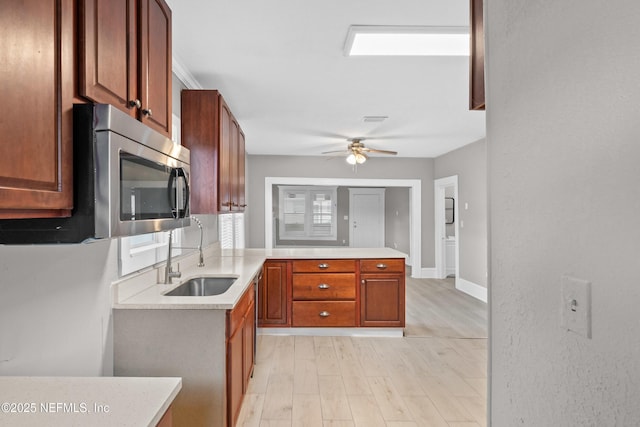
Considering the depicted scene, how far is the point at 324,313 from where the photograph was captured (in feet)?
13.0

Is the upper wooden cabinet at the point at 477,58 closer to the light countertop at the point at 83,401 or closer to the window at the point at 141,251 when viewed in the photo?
the light countertop at the point at 83,401

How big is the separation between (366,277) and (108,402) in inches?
123

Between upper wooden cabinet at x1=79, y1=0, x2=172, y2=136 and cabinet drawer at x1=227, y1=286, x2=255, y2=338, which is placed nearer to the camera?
upper wooden cabinet at x1=79, y1=0, x2=172, y2=136

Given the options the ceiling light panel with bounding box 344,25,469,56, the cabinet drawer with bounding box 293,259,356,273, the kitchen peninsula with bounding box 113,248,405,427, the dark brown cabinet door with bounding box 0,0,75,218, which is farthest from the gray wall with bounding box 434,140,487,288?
the dark brown cabinet door with bounding box 0,0,75,218

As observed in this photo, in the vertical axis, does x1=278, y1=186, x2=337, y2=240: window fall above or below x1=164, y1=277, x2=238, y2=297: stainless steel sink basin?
above

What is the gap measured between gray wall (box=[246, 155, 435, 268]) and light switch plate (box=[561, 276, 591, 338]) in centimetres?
629

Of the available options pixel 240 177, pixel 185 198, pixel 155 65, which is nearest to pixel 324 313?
pixel 240 177

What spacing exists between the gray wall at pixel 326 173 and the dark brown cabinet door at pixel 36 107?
6.03 m

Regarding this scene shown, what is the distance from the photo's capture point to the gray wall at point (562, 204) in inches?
28.4

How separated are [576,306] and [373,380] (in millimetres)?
2391

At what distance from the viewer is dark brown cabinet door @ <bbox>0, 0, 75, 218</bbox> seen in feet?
2.39

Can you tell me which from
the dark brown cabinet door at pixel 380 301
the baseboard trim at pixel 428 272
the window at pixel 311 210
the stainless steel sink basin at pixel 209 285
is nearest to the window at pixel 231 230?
the stainless steel sink basin at pixel 209 285

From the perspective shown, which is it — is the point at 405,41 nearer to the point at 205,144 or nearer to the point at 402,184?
the point at 205,144

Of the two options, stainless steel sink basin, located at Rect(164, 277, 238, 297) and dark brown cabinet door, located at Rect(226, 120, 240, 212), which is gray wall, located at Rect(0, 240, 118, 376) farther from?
dark brown cabinet door, located at Rect(226, 120, 240, 212)
